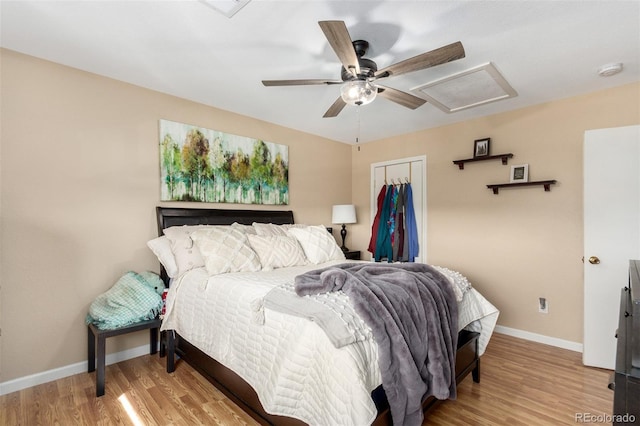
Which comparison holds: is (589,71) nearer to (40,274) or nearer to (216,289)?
(216,289)

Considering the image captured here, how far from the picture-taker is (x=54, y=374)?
2.35 metres

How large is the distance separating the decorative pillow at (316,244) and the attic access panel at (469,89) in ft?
5.39

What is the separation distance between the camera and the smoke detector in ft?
7.90

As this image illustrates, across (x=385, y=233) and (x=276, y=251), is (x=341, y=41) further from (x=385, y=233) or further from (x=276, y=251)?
(x=385, y=233)

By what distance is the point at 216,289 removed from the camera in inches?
84.6

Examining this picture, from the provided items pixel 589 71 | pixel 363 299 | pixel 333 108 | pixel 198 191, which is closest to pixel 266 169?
pixel 198 191

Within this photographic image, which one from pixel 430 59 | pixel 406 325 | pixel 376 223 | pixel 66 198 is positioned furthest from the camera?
pixel 376 223

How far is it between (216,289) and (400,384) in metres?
1.34

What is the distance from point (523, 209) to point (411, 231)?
4.28 feet

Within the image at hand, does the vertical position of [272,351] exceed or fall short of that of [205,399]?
it exceeds it

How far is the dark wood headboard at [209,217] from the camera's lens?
9.42 feet

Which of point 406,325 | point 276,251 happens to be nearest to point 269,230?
point 276,251

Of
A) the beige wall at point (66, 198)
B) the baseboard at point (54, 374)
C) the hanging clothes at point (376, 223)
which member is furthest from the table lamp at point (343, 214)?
the baseboard at point (54, 374)

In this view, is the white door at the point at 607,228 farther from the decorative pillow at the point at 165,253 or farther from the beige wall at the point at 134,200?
the decorative pillow at the point at 165,253
